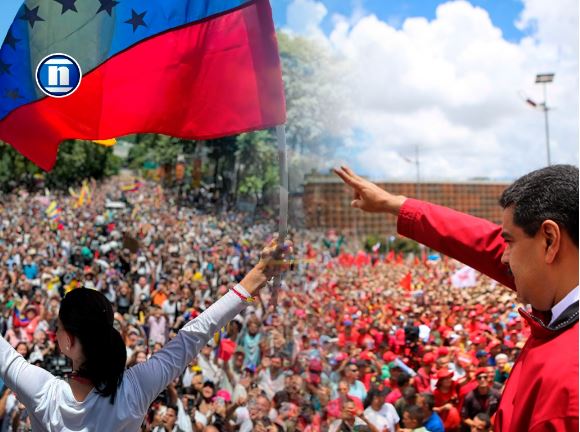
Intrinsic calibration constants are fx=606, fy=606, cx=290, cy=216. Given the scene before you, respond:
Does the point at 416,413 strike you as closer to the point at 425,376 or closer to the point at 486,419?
the point at 486,419

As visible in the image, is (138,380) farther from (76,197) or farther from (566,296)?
(76,197)

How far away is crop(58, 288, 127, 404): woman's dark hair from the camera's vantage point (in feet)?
5.67

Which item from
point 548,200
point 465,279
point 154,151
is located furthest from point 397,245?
point 548,200

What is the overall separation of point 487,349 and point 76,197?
18.7 meters

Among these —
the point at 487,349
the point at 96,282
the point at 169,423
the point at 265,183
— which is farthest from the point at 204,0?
the point at 265,183

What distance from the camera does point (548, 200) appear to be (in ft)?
4.12

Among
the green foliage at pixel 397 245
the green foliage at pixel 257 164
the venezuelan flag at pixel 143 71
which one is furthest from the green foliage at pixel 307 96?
the green foliage at pixel 397 245

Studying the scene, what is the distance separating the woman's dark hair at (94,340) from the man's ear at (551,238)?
1.20 m

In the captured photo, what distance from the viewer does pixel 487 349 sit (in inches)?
263

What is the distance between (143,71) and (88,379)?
177 cm

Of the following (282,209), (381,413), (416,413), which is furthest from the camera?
(381,413)

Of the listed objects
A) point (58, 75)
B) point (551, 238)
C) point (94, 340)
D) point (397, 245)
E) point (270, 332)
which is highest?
point (58, 75)

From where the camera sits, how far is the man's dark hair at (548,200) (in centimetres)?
122

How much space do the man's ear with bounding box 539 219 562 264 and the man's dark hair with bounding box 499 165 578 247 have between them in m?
0.02
